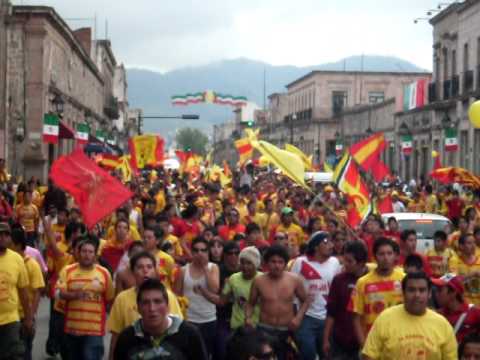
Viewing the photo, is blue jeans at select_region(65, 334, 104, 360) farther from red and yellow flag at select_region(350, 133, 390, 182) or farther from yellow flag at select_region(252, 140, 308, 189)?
red and yellow flag at select_region(350, 133, 390, 182)

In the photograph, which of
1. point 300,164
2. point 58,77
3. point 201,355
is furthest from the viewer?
point 58,77

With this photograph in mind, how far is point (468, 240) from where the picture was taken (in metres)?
10.5

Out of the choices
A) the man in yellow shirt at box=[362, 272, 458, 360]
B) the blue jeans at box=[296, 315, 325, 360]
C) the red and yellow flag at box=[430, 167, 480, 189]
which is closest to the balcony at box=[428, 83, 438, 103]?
the red and yellow flag at box=[430, 167, 480, 189]

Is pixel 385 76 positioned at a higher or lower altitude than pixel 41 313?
higher

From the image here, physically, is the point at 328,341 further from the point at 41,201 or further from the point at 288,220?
the point at 41,201

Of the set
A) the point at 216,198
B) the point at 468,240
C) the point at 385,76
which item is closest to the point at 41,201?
the point at 216,198

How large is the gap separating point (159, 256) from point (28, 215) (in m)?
8.72

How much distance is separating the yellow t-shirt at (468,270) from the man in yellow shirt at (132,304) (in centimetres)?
309

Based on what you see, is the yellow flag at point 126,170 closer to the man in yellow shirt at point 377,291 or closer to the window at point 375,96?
the man in yellow shirt at point 377,291

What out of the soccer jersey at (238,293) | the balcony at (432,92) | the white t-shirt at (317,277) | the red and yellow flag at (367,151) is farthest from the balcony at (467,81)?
the soccer jersey at (238,293)

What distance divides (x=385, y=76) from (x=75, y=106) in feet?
129

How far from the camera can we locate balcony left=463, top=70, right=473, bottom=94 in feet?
132

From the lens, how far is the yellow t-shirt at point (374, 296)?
7914 mm

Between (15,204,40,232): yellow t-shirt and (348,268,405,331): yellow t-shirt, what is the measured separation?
10642mm
